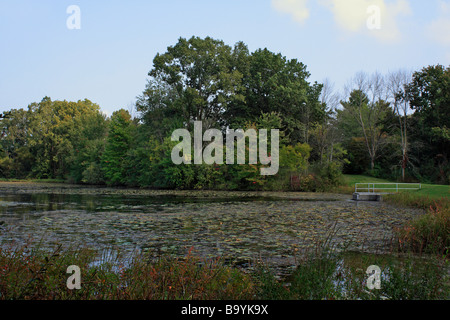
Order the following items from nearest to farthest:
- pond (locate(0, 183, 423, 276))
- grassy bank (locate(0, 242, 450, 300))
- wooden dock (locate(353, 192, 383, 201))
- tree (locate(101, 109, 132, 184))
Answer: grassy bank (locate(0, 242, 450, 300)) → pond (locate(0, 183, 423, 276)) → wooden dock (locate(353, 192, 383, 201)) → tree (locate(101, 109, 132, 184))

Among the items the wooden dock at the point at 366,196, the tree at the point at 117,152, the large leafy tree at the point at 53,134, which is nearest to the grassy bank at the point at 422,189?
the wooden dock at the point at 366,196

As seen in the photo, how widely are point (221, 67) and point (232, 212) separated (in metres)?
28.2

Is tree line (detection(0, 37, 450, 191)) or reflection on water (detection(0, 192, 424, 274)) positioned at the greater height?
tree line (detection(0, 37, 450, 191))

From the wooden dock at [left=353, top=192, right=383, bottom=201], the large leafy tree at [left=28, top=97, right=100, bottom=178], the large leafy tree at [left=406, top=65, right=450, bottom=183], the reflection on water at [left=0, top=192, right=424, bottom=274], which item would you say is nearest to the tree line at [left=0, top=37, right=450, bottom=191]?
the large leafy tree at [left=406, top=65, right=450, bottom=183]

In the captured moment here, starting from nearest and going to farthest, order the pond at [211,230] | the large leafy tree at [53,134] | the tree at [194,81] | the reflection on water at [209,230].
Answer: the pond at [211,230], the reflection on water at [209,230], the tree at [194,81], the large leafy tree at [53,134]

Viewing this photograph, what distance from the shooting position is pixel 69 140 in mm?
64500

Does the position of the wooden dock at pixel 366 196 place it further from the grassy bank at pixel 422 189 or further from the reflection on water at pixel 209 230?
the reflection on water at pixel 209 230

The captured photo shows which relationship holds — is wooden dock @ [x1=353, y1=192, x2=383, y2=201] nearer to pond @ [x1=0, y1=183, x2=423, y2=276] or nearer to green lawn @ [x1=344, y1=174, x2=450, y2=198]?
green lawn @ [x1=344, y1=174, x2=450, y2=198]

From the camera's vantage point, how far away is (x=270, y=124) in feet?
126

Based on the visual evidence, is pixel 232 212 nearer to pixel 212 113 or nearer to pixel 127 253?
pixel 127 253

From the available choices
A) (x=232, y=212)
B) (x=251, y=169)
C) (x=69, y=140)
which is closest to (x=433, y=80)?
(x=251, y=169)

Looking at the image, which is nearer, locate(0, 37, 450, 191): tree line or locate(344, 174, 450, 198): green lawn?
locate(344, 174, 450, 198): green lawn

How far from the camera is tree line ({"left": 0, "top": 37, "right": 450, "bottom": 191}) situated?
121 feet

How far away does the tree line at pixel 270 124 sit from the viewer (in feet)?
121
